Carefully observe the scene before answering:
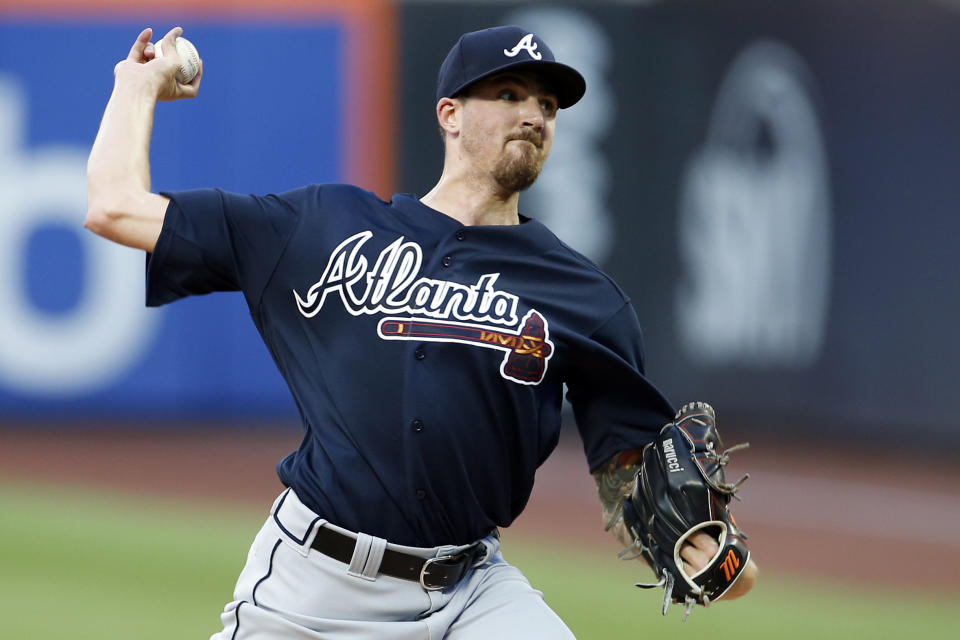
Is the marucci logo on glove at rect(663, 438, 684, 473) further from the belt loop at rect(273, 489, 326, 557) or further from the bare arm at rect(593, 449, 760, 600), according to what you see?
the belt loop at rect(273, 489, 326, 557)

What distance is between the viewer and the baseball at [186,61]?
3414 millimetres

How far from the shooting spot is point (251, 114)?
11.4m

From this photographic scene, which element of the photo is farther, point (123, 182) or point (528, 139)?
point (528, 139)

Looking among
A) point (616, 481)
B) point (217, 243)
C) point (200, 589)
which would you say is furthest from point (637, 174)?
point (217, 243)

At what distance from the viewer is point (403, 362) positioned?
330 centimetres

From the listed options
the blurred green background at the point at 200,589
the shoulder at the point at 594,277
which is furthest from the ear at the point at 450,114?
the blurred green background at the point at 200,589

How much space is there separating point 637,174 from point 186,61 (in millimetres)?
8056

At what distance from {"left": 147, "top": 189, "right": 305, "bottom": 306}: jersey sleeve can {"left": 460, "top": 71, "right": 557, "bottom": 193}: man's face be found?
522mm

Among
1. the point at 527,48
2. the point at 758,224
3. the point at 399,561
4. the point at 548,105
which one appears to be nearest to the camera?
the point at 399,561

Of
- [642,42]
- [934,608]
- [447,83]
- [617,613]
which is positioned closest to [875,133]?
[642,42]

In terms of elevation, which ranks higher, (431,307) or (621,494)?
(431,307)

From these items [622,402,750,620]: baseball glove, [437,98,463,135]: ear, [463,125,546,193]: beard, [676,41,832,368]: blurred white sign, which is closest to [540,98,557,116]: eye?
[463,125,546,193]: beard

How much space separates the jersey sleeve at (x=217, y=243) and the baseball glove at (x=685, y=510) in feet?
3.60

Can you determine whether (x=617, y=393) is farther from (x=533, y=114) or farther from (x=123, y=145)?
(x=123, y=145)
